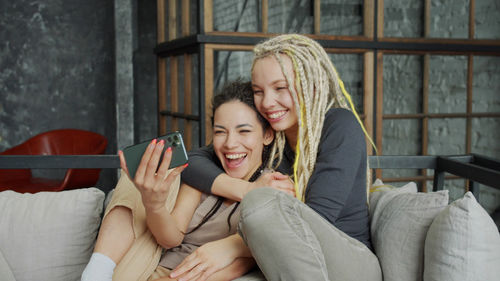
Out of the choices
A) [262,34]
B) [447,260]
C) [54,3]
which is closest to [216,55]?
[262,34]

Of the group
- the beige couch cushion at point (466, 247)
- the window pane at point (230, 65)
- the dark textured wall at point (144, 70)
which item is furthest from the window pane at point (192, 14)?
the beige couch cushion at point (466, 247)

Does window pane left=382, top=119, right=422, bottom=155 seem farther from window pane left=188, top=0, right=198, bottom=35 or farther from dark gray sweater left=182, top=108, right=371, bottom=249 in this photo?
dark gray sweater left=182, top=108, right=371, bottom=249

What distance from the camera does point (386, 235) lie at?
5.04ft

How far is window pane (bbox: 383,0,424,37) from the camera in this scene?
11.9 ft

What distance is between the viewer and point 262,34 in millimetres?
3154

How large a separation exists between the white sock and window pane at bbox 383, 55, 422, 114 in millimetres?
2739

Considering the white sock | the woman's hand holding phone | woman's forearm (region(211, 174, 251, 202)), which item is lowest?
the white sock

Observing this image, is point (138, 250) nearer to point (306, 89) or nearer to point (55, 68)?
point (306, 89)

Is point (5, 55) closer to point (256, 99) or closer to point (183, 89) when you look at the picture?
point (183, 89)

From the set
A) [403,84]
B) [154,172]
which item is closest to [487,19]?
[403,84]

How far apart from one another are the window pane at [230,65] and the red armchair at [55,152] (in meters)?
1.13

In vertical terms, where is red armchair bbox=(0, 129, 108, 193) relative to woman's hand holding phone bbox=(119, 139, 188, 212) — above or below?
below

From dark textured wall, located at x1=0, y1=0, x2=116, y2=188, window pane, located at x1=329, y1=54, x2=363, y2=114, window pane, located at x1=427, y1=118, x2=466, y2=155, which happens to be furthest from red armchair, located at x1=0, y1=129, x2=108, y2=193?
window pane, located at x1=427, y1=118, x2=466, y2=155

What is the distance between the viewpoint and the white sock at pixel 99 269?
4.93ft
